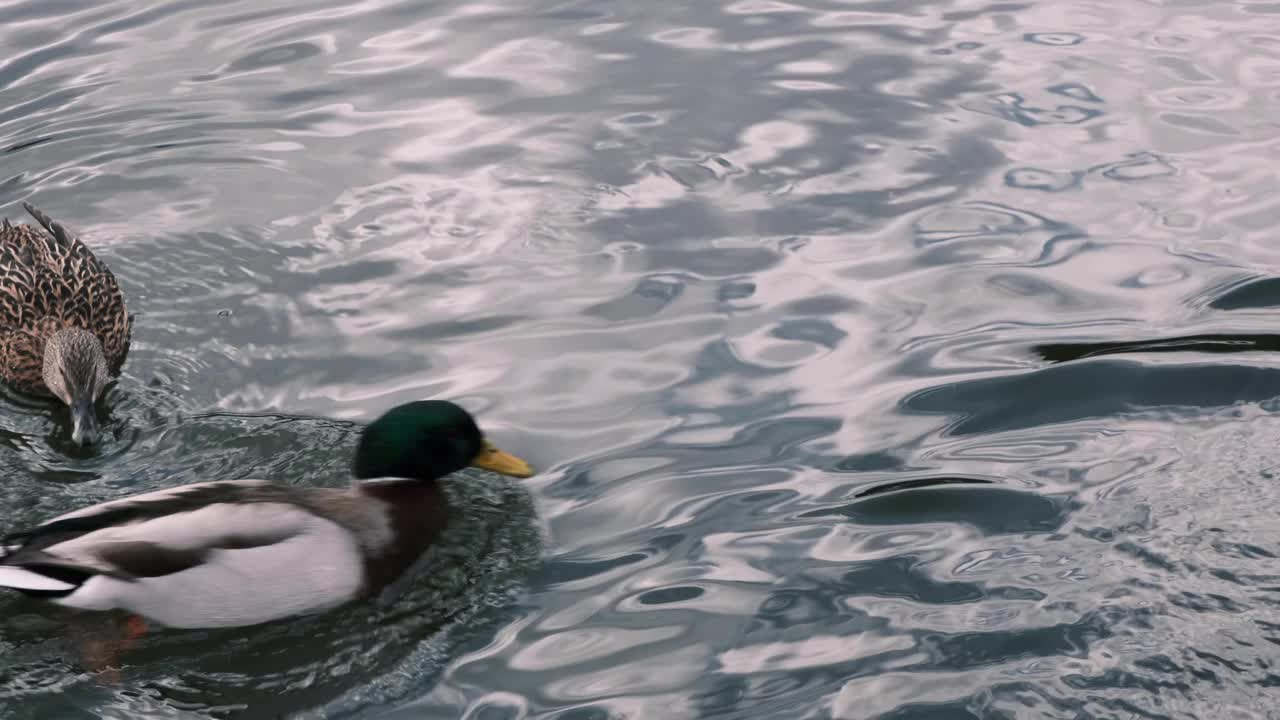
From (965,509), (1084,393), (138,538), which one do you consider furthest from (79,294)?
(1084,393)

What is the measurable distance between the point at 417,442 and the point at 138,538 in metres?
1.16

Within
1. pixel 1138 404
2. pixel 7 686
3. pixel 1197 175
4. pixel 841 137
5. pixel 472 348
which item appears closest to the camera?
pixel 7 686

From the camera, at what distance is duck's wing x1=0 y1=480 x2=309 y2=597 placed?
5.38 metres

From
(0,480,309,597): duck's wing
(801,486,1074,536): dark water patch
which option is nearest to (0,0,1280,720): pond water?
(801,486,1074,536): dark water patch

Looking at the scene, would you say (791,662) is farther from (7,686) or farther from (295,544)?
(7,686)

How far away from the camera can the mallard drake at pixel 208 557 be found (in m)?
5.43

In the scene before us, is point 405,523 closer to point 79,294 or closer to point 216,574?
point 216,574

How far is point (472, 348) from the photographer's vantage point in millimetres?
7594

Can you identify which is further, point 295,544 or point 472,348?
point 472,348

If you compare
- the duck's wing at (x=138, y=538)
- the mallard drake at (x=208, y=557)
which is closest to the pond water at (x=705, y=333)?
the mallard drake at (x=208, y=557)

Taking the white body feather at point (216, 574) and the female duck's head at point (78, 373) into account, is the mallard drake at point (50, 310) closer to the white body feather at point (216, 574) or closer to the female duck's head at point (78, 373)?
the female duck's head at point (78, 373)

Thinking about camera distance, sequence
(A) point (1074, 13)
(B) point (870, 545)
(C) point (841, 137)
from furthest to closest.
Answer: (A) point (1074, 13) < (C) point (841, 137) < (B) point (870, 545)

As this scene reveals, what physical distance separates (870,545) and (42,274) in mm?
4424

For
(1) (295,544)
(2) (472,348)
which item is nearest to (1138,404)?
(2) (472,348)
